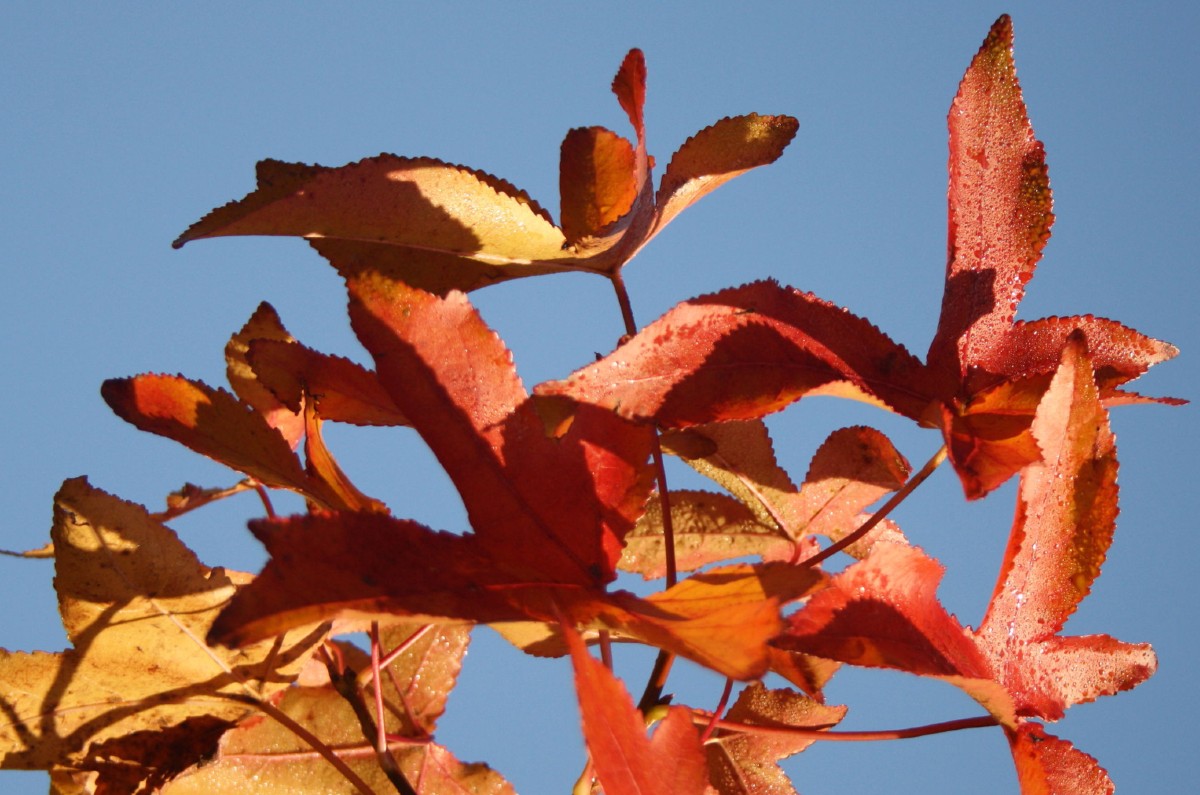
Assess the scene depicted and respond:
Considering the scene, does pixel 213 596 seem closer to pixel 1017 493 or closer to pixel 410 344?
pixel 410 344

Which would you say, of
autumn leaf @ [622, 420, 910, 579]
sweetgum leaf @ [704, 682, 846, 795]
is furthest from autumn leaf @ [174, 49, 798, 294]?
sweetgum leaf @ [704, 682, 846, 795]

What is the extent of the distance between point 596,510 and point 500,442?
4 cm

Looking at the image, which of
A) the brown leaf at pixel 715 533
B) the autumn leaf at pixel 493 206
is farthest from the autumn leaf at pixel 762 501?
the autumn leaf at pixel 493 206

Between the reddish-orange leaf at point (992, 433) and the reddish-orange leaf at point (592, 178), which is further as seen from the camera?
the reddish-orange leaf at point (592, 178)

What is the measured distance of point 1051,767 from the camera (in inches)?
15.3

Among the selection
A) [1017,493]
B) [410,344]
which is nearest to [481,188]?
[410,344]

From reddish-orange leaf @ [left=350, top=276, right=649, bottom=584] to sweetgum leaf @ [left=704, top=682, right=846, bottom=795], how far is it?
0.21 metres

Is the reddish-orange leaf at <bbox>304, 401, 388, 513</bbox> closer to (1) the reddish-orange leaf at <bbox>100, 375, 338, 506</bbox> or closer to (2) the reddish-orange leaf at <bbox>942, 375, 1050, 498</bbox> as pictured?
(1) the reddish-orange leaf at <bbox>100, 375, 338, 506</bbox>

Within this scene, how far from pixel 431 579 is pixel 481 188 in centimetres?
18

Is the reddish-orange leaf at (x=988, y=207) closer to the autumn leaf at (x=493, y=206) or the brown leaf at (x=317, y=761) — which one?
the autumn leaf at (x=493, y=206)

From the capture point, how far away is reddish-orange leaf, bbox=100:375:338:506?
1.27 ft

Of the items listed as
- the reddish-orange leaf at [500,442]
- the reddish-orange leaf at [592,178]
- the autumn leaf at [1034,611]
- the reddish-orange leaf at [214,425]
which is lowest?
the autumn leaf at [1034,611]

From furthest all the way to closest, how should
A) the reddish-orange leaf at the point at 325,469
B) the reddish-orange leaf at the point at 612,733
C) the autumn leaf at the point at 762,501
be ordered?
the autumn leaf at the point at 762,501, the reddish-orange leaf at the point at 325,469, the reddish-orange leaf at the point at 612,733

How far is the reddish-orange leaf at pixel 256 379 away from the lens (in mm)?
492
